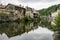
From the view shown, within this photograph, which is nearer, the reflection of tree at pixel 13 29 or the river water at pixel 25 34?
the river water at pixel 25 34

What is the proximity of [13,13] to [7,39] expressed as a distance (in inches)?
1625

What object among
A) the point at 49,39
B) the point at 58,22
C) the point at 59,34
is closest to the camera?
the point at 49,39

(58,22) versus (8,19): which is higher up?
(58,22)

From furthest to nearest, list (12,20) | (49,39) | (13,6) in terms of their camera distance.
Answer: (13,6), (12,20), (49,39)

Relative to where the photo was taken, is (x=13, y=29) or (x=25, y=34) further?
(x=13, y=29)

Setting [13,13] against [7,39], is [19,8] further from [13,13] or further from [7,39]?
[7,39]

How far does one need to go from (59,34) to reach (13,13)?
133ft

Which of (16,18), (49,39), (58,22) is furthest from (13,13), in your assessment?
(49,39)

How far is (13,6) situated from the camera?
7825 centimetres

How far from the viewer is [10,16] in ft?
195

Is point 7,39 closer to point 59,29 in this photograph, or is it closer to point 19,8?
point 59,29

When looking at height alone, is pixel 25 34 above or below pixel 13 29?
above

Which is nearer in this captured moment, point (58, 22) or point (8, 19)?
point (58, 22)

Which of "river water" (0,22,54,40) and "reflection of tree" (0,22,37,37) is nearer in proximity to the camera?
"river water" (0,22,54,40)
